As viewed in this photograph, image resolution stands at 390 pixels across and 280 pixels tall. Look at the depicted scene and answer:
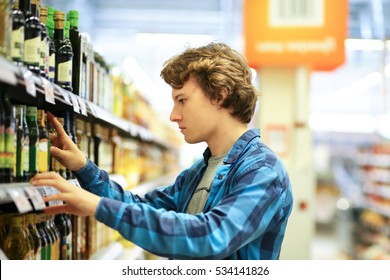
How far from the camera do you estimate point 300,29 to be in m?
5.26

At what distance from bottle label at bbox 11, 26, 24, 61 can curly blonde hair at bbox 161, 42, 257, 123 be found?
52 centimetres

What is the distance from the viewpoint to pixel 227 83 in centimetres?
193

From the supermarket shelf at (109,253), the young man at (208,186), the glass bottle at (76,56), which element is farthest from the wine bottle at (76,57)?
the supermarket shelf at (109,253)

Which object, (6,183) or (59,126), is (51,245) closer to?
(59,126)

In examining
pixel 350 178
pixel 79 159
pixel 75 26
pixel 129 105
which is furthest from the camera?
pixel 350 178

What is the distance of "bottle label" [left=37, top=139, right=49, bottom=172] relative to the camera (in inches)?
78.4

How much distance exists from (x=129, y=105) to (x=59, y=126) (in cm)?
236

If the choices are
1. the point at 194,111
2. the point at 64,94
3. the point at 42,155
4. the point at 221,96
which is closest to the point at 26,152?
the point at 42,155

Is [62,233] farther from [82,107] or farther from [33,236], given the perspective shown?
[82,107]

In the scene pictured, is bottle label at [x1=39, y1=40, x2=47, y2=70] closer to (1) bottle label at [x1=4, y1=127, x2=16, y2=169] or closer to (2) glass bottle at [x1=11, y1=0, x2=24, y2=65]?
(2) glass bottle at [x1=11, y1=0, x2=24, y2=65]

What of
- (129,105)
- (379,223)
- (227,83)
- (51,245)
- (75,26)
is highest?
(75,26)

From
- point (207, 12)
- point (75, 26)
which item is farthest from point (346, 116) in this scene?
point (75, 26)

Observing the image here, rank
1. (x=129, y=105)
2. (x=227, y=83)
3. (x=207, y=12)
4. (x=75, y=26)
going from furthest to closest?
(x=207, y=12) < (x=129, y=105) < (x=75, y=26) < (x=227, y=83)

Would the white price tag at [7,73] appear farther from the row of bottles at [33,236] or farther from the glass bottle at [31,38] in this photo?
the row of bottles at [33,236]
